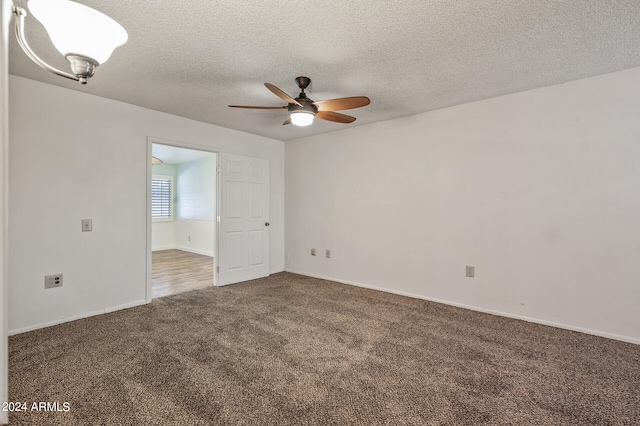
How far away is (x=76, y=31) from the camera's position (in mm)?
1205

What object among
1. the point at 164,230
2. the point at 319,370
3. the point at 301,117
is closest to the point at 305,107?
the point at 301,117

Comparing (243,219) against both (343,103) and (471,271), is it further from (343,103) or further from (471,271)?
(471,271)

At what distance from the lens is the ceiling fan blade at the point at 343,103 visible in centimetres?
246

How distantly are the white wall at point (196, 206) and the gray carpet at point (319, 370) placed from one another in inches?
157

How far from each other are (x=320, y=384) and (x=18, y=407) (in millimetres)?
1786

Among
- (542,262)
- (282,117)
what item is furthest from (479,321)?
(282,117)

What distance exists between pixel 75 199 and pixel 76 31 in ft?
8.26

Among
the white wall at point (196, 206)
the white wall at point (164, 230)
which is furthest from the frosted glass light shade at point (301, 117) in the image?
the white wall at point (164, 230)

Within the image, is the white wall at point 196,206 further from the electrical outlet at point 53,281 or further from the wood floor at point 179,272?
the electrical outlet at point 53,281

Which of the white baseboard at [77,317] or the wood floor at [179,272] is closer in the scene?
the white baseboard at [77,317]

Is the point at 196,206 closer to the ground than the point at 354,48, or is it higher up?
closer to the ground

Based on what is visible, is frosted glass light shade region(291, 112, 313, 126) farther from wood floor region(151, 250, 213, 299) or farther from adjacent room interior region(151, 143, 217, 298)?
adjacent room interior region(151, 143, 217, 298)

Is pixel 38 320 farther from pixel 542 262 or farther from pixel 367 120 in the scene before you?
pixel 542 262

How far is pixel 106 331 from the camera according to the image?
2.77 meters
